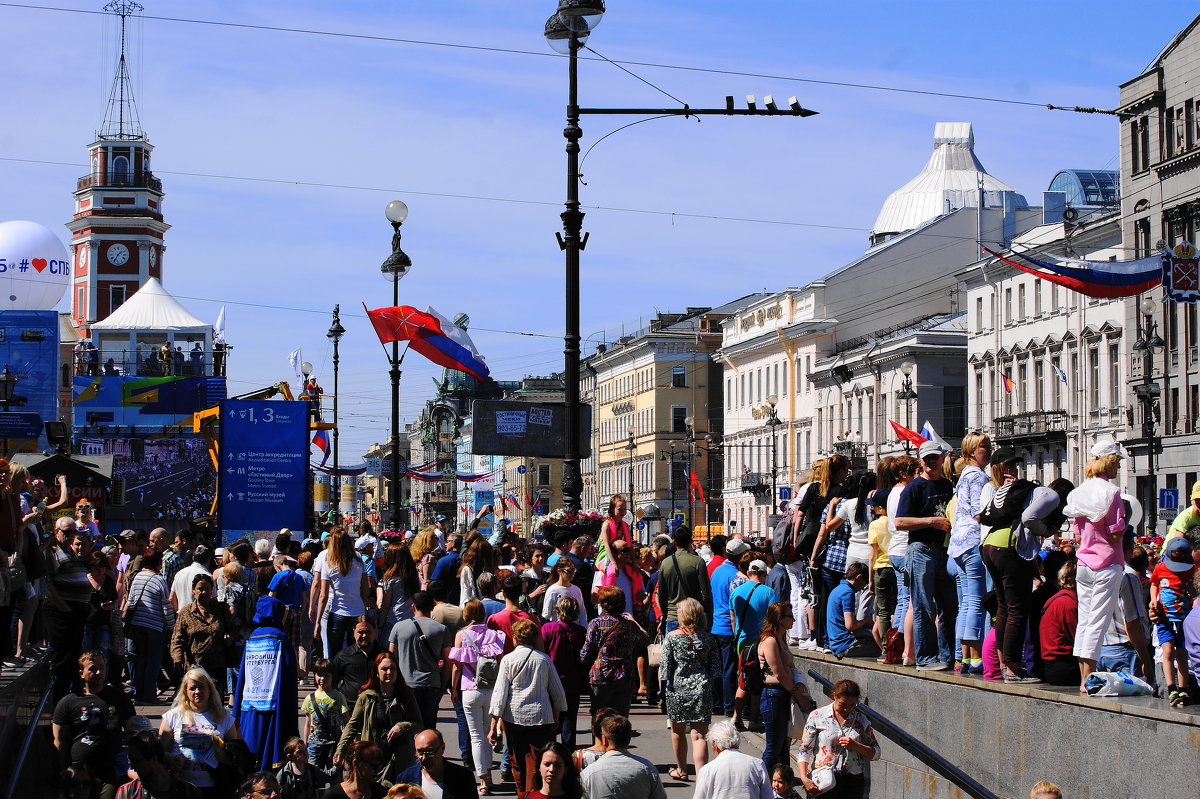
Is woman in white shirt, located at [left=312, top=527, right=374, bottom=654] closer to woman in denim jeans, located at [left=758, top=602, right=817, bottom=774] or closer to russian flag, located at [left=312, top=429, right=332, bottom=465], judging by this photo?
woman in denim jeans, located at [left=758, top=602, right=817, bottom=774]

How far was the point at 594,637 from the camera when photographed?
44.5 ft

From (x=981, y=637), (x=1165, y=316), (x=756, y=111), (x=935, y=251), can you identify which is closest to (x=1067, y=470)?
(x=1165, y=316)

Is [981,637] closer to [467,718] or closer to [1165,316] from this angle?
[467,718]

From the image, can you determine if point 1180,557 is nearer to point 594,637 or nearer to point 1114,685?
point 1114,685

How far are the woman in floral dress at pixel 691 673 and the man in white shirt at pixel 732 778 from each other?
309 cm

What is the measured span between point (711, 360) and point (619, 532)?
92.9m

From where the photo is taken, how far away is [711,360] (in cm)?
11000

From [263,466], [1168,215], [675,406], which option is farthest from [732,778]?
[675,406]

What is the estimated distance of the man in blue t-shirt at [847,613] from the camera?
1504cm

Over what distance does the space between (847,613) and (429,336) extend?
12.8 m

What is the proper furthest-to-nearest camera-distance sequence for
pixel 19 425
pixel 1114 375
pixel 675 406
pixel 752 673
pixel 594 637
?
pixel 675 406, pixel 1114 375, pixel 19 425, pixel 594 637, pixel 752 673

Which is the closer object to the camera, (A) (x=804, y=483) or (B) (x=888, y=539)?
(B) (x=888, y=539)

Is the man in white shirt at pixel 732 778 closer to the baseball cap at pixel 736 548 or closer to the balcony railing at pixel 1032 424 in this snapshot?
the baseball cap at pixel 736 548

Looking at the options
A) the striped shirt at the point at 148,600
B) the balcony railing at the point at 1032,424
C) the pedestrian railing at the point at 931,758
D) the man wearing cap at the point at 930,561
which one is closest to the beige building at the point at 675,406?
the balcony railing at the point at 1032,424
